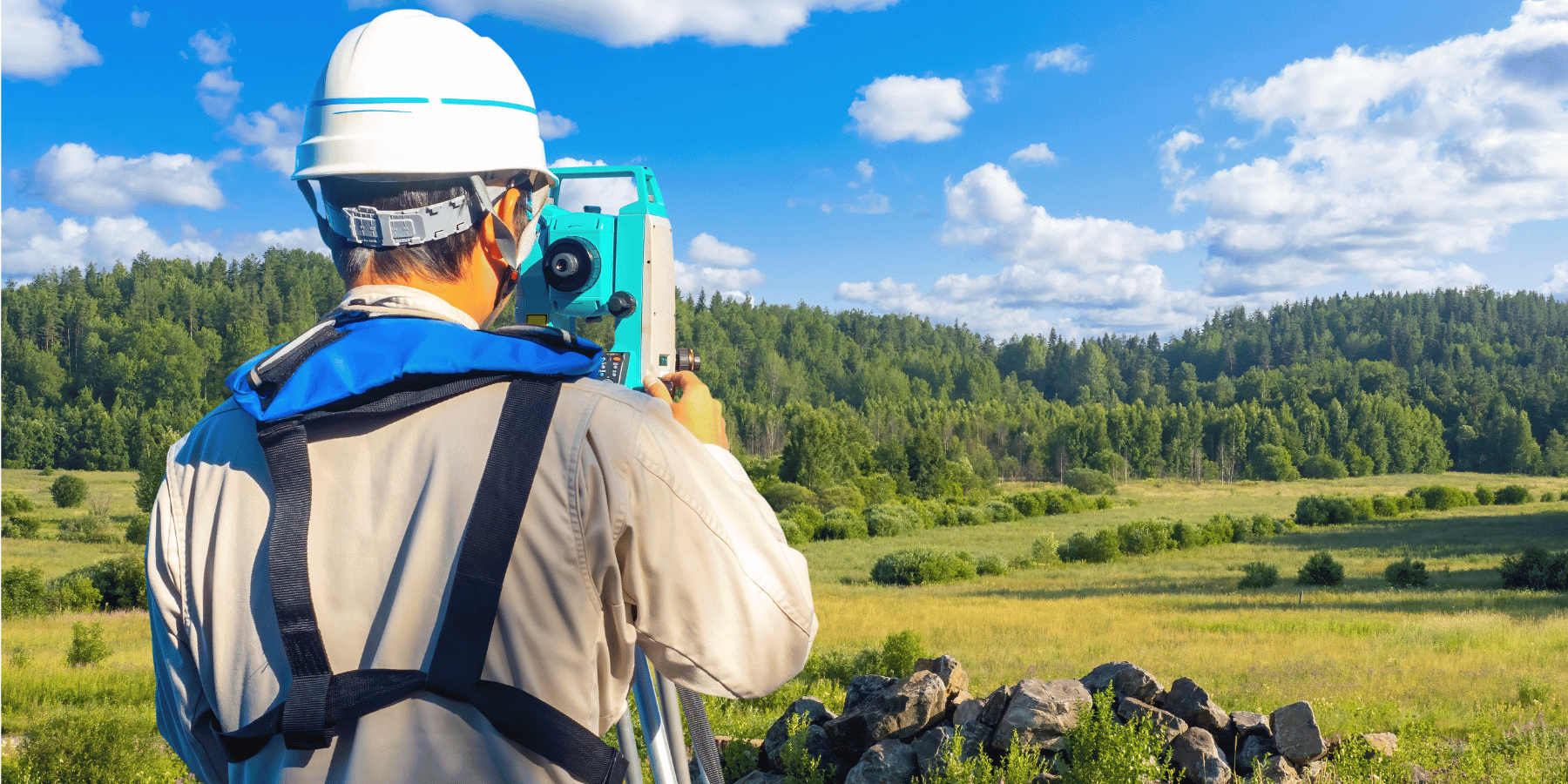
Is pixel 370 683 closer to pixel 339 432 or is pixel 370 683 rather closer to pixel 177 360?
pixel 339 432

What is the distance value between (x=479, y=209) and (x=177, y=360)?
120 m

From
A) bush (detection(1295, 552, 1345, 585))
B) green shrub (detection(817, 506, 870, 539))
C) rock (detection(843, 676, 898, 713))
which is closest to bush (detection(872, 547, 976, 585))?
bush (detection(1295, 552, 1345, 585))

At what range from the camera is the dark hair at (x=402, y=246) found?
4.89ft

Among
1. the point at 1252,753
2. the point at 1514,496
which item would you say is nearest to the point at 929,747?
the point at 1252,753

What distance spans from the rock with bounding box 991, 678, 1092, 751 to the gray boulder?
654mm

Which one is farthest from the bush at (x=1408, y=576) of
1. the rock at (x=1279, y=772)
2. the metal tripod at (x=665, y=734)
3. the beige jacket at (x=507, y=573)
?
the beige jacket at (x=507, y=573)

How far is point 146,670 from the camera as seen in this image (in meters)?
13.0

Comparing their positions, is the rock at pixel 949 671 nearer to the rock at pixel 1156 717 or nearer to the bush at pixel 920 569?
the rock at pixel 1156 717

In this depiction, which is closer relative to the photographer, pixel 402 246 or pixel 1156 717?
pixel 402 246

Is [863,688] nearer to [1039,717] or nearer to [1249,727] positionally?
[1039,717]

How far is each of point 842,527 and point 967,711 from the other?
44.1 m

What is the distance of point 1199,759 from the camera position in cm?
590

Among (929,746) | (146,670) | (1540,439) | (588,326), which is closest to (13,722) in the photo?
(146,670)

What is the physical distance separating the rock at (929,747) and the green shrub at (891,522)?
45.5 metres
